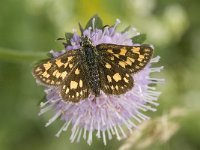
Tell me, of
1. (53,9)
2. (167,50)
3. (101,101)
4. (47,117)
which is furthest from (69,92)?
(167,50)

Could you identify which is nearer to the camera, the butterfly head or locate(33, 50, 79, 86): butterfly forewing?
locate(33, 50, 79, 86): butterfly forewing

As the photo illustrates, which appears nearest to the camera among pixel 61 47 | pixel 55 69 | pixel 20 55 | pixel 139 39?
pixel 55 69

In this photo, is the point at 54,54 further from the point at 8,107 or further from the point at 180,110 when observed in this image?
the point at 8,107

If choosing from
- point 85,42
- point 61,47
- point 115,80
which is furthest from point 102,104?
point 61,47

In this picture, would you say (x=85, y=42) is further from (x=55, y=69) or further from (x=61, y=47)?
(x=61, y=47)

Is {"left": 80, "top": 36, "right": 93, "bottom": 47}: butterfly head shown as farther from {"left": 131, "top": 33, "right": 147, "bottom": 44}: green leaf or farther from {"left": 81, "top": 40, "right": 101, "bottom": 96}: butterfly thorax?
{"left": 131, "top": 33, "right": 147, "bottom": 44}: green leaf

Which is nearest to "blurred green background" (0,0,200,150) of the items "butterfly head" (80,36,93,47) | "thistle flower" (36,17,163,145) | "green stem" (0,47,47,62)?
"green stem" (0,47,47,62)
